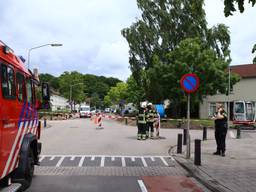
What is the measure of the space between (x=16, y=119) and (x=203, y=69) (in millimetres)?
36887

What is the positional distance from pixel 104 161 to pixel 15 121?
6.31 meters

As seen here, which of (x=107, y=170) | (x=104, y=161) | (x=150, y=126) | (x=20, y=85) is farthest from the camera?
(x=150, y=126)

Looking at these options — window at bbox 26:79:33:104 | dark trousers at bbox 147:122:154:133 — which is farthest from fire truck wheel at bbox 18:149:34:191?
dark trousers at bbox 147:122:154:133

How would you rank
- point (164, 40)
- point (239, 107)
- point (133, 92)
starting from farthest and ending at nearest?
1. point (133, 92)
2. point (164, 40)
3. point (239, 107)

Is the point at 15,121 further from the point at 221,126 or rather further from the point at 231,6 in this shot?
the point at 221,126

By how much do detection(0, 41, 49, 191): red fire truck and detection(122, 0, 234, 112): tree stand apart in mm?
35655

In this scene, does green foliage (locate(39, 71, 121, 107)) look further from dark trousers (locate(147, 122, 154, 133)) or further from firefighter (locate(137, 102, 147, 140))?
firefighter (locate(137, 102, 147, 140))

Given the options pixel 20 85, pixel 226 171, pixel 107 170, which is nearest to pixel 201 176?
pixel 226 171

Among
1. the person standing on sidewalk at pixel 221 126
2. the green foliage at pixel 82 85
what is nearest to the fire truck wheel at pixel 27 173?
the person standing on sidewalk at pixel 221 126

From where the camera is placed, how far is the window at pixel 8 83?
690 cm

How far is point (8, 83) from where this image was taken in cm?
723

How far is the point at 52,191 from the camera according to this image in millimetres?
8719

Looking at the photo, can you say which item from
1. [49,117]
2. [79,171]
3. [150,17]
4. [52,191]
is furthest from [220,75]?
[52,191]

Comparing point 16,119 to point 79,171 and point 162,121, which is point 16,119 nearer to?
point 79,171
